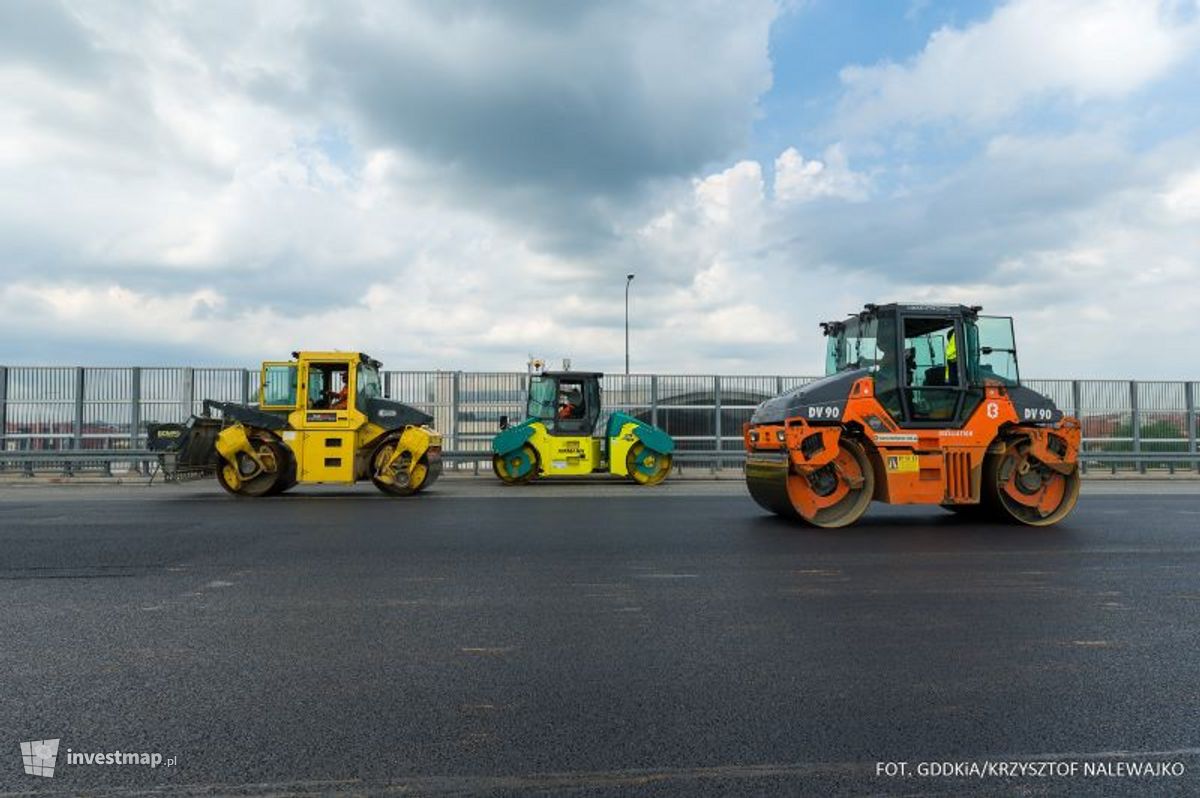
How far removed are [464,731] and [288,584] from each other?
3.28 metres

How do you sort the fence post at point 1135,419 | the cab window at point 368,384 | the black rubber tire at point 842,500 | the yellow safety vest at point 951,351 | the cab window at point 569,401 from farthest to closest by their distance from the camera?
the fence post at point 1135,419 → the cab window at point 569,401 → the cab window at point 368,384 → the yellow safety vest at point 951,351 → the black rubber tire at point 842,500

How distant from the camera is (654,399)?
21578 mm

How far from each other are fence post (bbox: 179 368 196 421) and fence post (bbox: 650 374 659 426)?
11.3 metres

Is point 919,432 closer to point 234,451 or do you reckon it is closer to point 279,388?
point 279,388

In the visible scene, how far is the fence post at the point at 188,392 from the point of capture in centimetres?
2028

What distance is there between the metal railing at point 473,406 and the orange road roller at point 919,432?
9517mm

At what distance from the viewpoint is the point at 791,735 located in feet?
10.4

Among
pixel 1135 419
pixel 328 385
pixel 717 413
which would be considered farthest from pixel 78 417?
pixel 1135 419

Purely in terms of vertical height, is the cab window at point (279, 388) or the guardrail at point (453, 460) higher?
the cab window at point (279, 388)

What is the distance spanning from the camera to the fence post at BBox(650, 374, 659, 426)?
21484 millimetres

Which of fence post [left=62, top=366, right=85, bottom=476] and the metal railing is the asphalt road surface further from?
fence post [left=62, top=366, right=85, bottom=476]

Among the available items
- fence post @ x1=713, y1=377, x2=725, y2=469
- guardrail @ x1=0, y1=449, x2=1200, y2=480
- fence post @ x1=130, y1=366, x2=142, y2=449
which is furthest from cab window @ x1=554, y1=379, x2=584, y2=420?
fence post @ x1=130, y1=366, x2=142, y2=449
